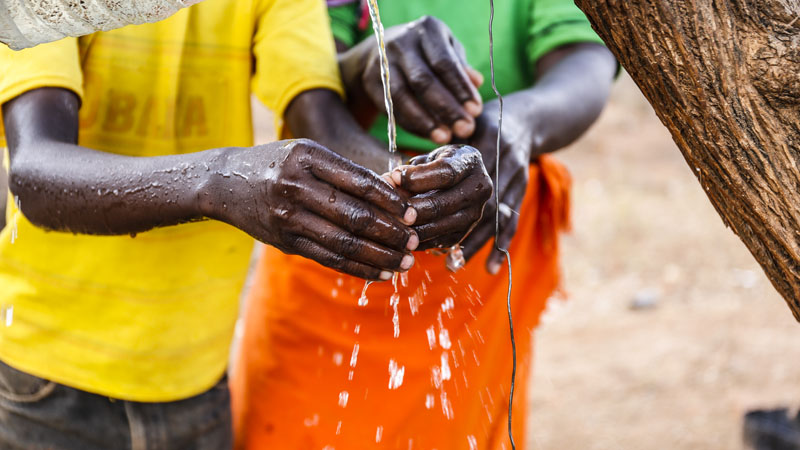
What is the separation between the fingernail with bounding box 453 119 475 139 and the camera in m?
1.68

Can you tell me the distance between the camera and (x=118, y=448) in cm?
177

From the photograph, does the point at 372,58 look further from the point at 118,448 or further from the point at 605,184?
the point at 605,184

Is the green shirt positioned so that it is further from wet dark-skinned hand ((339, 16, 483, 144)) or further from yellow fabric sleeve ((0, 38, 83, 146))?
yellow fabric sleeve ((0, 38, 83, 146))

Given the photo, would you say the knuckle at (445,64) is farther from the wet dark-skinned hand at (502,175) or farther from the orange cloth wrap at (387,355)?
the orange cloth wrap at (387,355)

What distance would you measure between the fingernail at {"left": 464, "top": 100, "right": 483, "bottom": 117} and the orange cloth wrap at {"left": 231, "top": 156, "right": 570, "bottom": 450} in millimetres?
423

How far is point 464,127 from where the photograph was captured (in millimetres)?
1688

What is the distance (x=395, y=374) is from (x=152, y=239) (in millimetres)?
709

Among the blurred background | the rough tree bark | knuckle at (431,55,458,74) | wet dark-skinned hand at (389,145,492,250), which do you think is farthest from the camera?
the blurred background

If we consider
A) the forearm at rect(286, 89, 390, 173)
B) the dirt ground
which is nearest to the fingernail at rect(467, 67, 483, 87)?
the forearm at rect(286, 89, 390, 173)

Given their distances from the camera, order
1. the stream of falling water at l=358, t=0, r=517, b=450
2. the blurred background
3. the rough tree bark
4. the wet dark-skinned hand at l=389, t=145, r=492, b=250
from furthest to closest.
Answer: the blurred background, the stream of falling water at l=358, t=0, r=517, b=450, the wet dark-skinned hand at l=389, t=145, r=492, b=250, the rough tree bark

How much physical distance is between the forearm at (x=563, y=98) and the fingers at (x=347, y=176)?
0.71 m

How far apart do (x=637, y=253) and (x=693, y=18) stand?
4878 mm

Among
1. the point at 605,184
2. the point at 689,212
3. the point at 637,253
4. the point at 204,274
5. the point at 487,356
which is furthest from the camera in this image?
the point at 605,184

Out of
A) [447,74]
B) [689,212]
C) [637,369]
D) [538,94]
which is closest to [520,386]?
[538,94]
